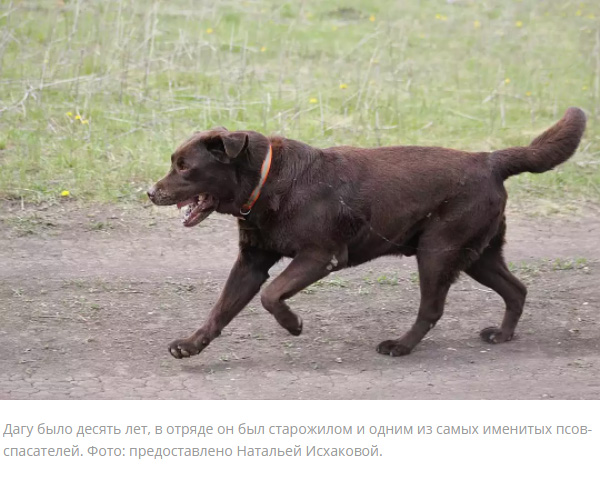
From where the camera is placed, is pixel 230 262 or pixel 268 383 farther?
pixel 230 262

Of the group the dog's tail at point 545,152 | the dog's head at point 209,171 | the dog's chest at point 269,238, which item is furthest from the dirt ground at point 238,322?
the dog's tail at point 545,152

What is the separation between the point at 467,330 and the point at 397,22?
25.5 feet

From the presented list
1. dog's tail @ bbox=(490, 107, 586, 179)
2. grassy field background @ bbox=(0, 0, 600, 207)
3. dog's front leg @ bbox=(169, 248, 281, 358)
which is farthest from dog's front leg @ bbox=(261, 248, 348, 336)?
grassy field background @ bbox=(0, 0, 600, 207)

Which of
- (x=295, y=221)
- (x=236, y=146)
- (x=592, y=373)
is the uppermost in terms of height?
(x=236, y=146)

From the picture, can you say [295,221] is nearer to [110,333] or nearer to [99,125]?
[110,333]

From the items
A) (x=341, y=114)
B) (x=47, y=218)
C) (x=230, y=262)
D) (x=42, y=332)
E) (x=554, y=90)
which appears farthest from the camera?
(x=554, y=90)

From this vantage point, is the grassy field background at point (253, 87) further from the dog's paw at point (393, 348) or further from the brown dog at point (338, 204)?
the dog's paw at point (393, 348)

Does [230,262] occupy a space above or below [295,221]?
below

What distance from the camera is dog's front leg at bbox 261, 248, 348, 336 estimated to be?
488 centimetres

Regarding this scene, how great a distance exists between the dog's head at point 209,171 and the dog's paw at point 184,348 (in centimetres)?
78

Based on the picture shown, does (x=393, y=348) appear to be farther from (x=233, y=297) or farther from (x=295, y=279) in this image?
(x=233, y=297)

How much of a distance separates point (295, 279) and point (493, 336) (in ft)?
4.57

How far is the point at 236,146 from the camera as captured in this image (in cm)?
479

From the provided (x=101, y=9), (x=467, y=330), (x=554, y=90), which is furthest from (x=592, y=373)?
(x=101, y=9)
